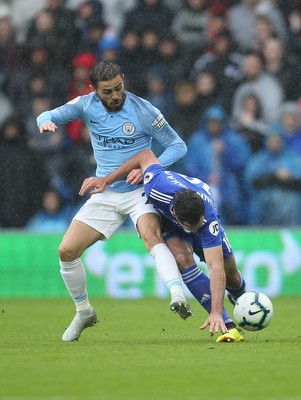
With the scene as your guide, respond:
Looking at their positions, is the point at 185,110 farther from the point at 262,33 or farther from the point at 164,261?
the point at 164,261

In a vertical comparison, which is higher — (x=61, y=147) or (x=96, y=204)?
(x=96, y=204)

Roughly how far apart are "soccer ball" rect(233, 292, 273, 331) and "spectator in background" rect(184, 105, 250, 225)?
6.26m

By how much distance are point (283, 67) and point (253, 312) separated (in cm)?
744

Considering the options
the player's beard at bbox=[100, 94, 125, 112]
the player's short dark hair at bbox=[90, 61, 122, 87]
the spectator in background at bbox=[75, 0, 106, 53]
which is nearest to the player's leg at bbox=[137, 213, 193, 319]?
the player's beard at bbox=[100, 94, 125, 112]

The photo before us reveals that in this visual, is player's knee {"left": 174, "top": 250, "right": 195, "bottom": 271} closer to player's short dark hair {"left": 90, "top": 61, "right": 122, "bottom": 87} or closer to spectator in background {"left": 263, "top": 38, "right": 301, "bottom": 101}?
player's short dark hair {"left": 90, "top": 61, "right": 122, "bottom": 87}

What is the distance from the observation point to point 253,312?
27.3ft

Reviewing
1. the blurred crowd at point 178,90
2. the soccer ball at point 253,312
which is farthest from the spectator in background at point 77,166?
the soccer ball at point 253,312

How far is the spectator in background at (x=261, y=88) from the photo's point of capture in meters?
14.8

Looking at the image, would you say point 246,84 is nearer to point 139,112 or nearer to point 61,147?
point 61,147

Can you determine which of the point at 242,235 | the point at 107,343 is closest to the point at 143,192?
the point at 107,343

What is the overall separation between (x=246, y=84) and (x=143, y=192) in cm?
644

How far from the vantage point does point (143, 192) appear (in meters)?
8.98

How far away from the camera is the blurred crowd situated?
14.8 m

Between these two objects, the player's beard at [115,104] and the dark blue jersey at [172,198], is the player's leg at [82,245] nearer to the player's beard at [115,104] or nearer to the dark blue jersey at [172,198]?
the dark blue jersey at [172,198]
